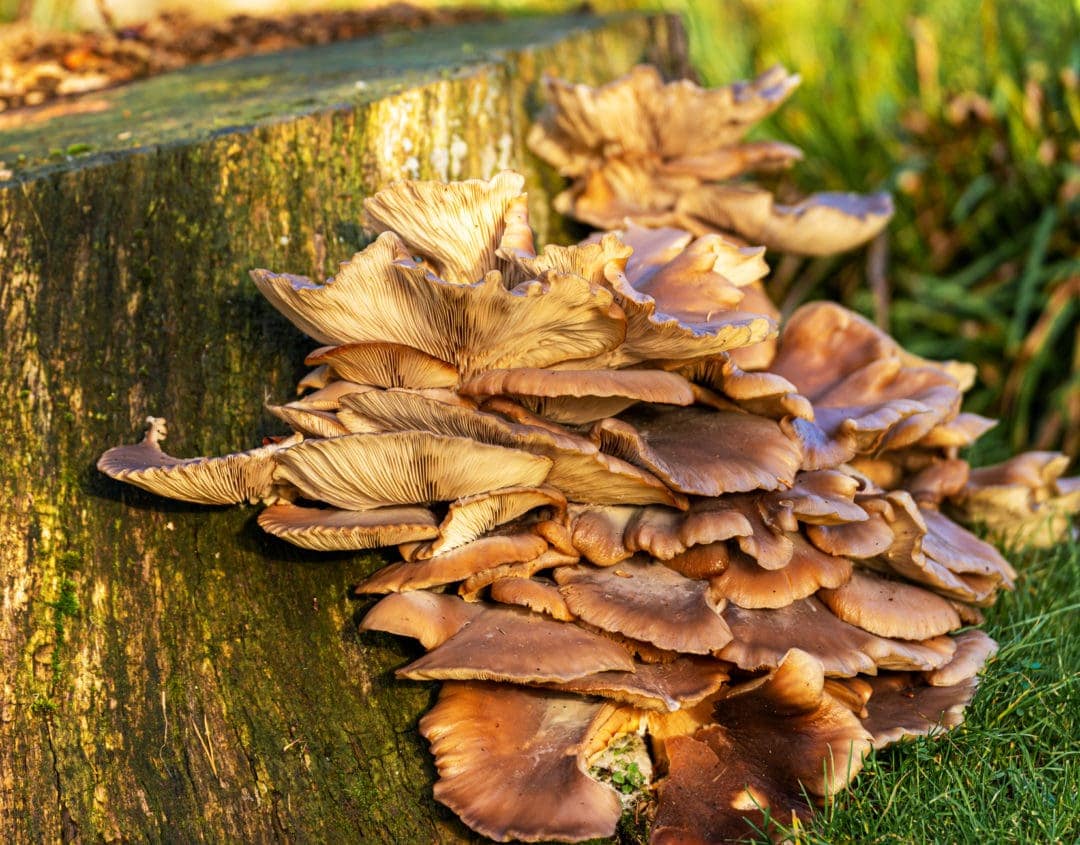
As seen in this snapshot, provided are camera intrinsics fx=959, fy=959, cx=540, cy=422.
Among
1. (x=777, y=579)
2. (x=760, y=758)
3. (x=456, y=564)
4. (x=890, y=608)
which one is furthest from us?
(x=890, y=608)

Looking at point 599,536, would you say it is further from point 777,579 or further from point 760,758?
point 760,758

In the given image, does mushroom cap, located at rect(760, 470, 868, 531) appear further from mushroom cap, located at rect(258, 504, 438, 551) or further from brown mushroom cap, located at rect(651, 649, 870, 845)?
mushroom cap, located at rect(258, 504, 438, 551)

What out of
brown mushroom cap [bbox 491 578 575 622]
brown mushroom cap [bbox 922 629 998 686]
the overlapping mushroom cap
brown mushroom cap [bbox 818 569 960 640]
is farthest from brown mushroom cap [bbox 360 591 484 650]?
the overlapping mushroom cap

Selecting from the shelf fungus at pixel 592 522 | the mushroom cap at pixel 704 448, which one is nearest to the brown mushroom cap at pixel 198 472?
the shelf fungus at pixel 592 522

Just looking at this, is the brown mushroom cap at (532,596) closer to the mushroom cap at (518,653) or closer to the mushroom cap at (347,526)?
the mushroom cap at (518,653)

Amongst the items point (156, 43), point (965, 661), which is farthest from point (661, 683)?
point (156, 43)

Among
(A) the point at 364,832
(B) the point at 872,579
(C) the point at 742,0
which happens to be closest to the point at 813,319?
(B) the point at 872,579

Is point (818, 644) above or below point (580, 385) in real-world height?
below
